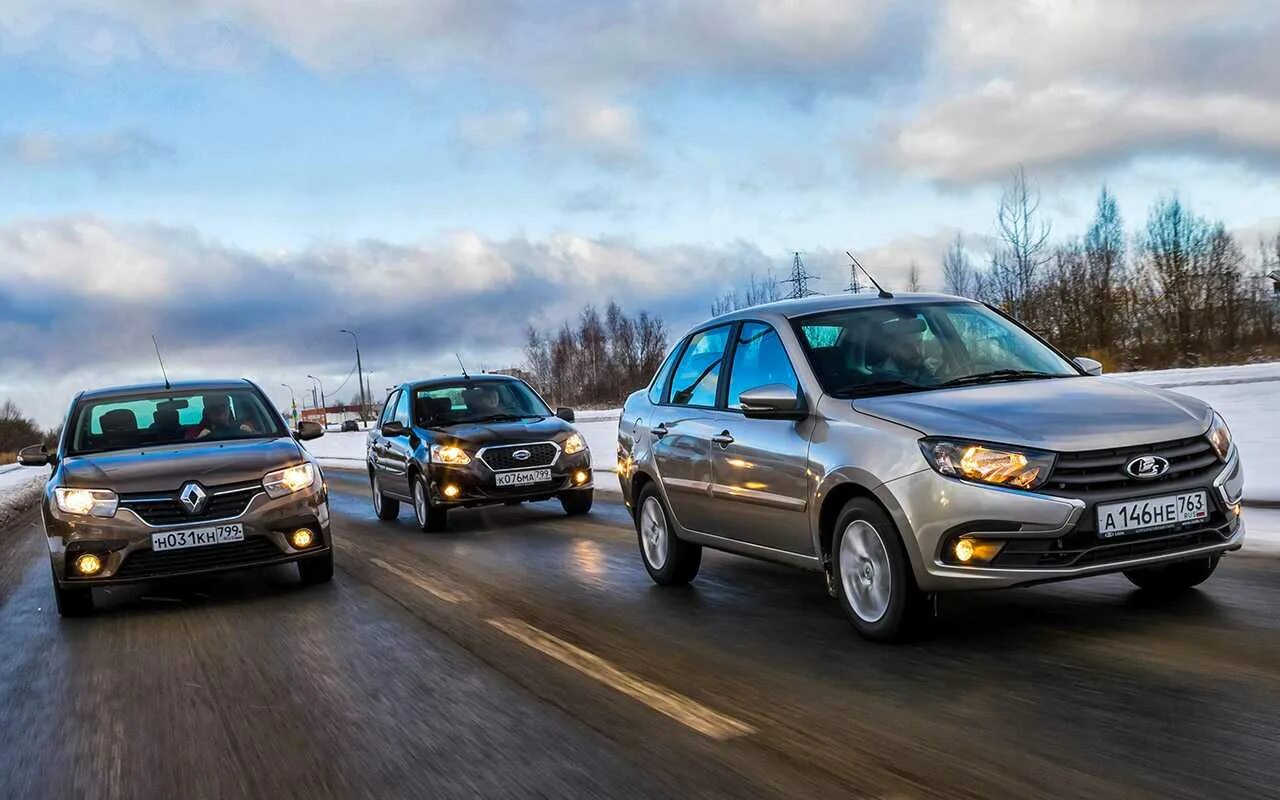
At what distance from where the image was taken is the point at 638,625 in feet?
20.8

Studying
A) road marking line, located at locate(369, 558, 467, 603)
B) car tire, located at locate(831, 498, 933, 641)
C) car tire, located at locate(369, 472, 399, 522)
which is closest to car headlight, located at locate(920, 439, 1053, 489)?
car tire, located at locate(831, 498, 933, 641)

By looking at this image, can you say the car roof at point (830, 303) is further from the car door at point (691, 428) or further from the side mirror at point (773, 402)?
the side mirror at point (773, 402)

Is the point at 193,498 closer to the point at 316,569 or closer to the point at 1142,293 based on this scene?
the point at 316,569

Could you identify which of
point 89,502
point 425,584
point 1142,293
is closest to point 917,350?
point 425,584

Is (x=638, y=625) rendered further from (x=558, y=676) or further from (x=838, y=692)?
(x=838, y=692)

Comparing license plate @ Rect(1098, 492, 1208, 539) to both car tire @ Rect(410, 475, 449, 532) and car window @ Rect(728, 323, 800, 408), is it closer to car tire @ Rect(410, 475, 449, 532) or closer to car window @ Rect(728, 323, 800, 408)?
car window @ Rect(728, 323, 800, 408)

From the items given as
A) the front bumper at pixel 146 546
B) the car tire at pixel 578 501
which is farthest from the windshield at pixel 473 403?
the front bumper at pixel 146 546

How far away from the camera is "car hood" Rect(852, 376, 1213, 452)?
15.8ft

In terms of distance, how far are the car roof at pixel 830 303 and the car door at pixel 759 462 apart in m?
0.11

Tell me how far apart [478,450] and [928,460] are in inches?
319

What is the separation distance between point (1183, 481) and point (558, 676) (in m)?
2.86

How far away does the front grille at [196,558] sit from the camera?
7.68m

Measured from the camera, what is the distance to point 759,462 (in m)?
6.10

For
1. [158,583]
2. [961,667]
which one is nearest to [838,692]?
[961,667]
